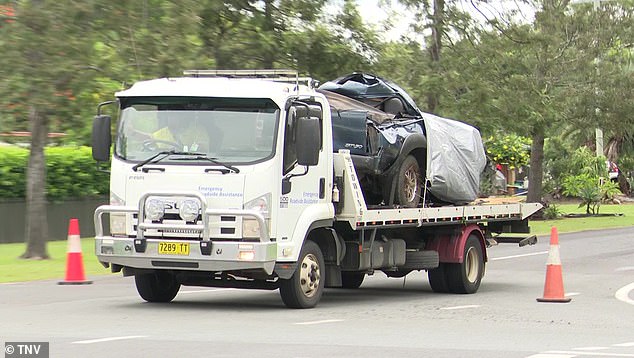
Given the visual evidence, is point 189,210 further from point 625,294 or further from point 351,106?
point 625,294

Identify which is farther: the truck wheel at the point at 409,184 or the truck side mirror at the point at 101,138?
the truck wheel at the point at 409,184

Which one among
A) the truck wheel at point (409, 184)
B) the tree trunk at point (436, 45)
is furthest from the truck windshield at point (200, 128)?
the tree trunk at point (436, 45)

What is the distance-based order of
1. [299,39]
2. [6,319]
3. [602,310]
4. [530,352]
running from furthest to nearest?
[299,39], [602,310], [6,319], [530,352]

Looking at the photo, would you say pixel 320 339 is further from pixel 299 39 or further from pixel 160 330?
pixel 299 39

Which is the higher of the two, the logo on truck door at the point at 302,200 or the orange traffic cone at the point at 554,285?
the logo on truck door at the point at 302,200

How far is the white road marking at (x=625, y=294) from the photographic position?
16.3 meters

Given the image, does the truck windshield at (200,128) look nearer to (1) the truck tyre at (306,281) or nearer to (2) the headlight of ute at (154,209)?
(2) the headlight of ute at (154,209)

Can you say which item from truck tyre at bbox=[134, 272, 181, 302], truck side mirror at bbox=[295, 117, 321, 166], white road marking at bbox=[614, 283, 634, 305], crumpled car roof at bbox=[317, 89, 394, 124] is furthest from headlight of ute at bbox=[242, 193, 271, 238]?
white road marking at bbox=[614, 283, 634, 305]

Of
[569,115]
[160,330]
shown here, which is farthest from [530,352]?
[569,115]

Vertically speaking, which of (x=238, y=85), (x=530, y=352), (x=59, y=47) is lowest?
(x=530, y=352)

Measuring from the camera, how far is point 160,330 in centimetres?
1173

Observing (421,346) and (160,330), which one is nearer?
(421,346)

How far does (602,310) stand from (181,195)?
5.44 meters

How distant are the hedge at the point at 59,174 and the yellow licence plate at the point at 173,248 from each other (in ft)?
46.9
